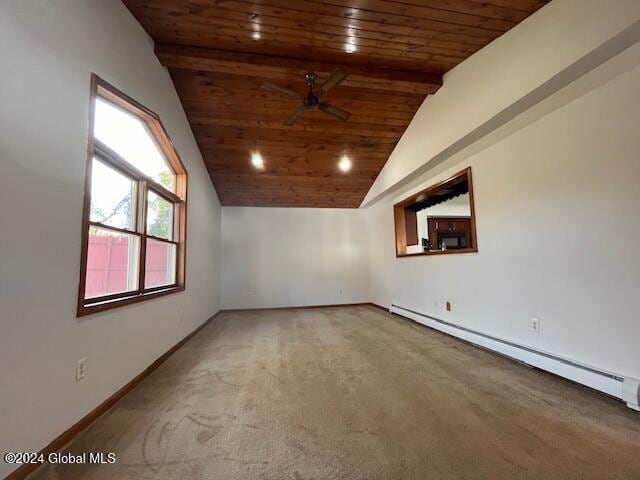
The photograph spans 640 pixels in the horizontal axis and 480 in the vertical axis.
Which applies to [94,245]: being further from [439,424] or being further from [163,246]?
[439,424]

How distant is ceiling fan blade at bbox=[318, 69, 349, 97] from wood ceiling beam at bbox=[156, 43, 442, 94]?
56cm

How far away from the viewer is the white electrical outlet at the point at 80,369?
5.39 ft

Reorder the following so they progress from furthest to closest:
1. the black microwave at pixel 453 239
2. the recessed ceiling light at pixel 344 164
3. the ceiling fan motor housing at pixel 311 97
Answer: the black microwave at pixel 453 239 < the recessed ceiling light at pixel 344 164 < the ceiling fan motor housing at pixel 311 97

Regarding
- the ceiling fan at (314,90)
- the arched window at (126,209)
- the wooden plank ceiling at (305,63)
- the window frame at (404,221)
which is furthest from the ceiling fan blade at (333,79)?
the window frame at (404,221)

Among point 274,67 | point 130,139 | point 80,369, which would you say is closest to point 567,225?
point 274,67

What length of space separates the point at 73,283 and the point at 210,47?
2.68m

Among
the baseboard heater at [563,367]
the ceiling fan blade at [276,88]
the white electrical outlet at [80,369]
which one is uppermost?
the ceiling fan blade at [276,88]

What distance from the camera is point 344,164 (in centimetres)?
511

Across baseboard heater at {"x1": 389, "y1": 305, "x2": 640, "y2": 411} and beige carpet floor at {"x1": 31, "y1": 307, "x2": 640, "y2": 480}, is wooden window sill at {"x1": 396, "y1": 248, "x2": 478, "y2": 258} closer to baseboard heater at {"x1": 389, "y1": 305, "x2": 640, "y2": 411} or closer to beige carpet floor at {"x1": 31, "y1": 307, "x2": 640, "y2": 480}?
baseboard heater at {"x1": 389, "y1": 305, "x2": 640, "y2": 411}

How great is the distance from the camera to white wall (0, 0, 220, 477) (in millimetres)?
1247

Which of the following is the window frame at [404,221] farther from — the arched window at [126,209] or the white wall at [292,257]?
the arched window at [126,209]

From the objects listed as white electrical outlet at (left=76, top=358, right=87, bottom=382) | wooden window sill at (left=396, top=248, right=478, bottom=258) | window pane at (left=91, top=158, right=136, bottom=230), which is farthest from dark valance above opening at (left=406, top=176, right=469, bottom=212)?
white electrical outlet at (left=76, top=358, right=87, bottom=382)

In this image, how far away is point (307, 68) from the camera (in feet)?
10.3

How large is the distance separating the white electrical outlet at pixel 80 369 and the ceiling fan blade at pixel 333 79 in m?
2.85
